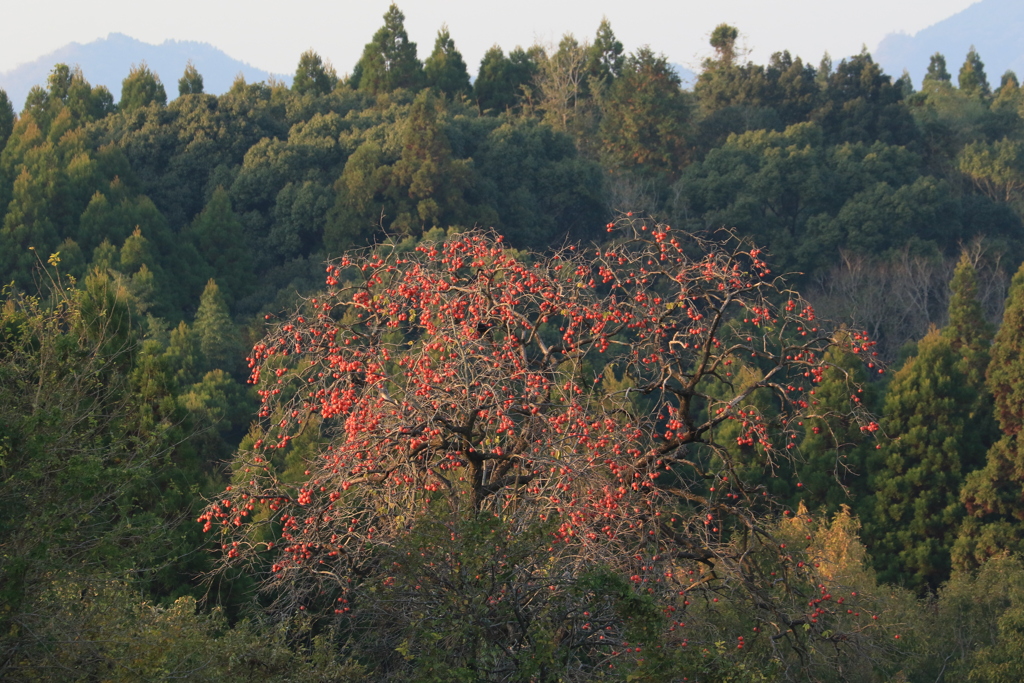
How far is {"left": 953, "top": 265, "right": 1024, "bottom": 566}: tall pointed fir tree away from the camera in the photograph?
20328 mm

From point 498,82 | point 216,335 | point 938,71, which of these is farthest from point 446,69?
point 938,71

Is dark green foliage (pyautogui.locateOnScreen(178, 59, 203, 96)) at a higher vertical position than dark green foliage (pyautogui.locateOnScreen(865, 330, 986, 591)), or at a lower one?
higher

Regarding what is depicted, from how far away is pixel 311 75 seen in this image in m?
45.7

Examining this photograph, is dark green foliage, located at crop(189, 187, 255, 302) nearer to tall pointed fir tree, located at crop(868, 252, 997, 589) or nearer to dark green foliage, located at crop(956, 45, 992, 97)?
tall pointed fir tree, located at crop(868, 252, 997, 589)

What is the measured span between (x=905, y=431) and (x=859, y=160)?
2163 centimetres

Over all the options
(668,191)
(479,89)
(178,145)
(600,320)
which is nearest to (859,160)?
(668,191)

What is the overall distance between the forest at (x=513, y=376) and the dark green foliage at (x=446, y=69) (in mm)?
227

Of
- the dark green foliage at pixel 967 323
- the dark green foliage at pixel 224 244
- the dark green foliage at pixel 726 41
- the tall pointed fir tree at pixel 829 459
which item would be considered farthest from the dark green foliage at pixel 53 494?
the dark green foliage at pixel 726 41

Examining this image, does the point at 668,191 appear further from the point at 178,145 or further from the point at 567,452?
the point at 567,452

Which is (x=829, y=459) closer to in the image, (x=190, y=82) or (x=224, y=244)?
(x=224, y=244)

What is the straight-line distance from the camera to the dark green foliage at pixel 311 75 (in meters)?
45.2

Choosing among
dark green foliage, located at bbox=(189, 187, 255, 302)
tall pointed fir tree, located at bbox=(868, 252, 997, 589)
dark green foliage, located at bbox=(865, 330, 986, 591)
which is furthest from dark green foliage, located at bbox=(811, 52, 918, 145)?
dark green foliage, located at bbox=(189, 187, 255, 302)

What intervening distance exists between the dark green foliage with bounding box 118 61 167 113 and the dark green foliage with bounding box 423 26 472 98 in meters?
11.5

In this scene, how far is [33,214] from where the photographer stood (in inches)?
1217
